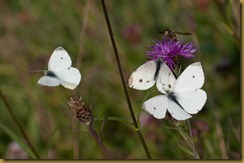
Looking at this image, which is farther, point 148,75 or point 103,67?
point 103,67

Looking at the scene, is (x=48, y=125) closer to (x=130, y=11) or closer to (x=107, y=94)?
(x=107, y=94)

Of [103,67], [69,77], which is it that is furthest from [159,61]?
[103,67]

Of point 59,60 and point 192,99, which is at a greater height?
point 59,60

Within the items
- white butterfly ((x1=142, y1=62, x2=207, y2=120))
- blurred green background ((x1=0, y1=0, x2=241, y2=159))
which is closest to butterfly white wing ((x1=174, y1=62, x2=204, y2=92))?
white butterfly ((x1=142, y1=62, x2=207, y2=120))

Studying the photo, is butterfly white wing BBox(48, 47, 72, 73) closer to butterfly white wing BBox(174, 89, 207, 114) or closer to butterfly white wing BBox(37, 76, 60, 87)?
butterfly white wing BBox(37, 76, 60, 87)

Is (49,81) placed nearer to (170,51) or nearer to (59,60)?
(59,60)

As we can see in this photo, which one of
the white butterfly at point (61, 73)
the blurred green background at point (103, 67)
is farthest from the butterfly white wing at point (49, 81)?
the blurred green background at point (103, 67)
